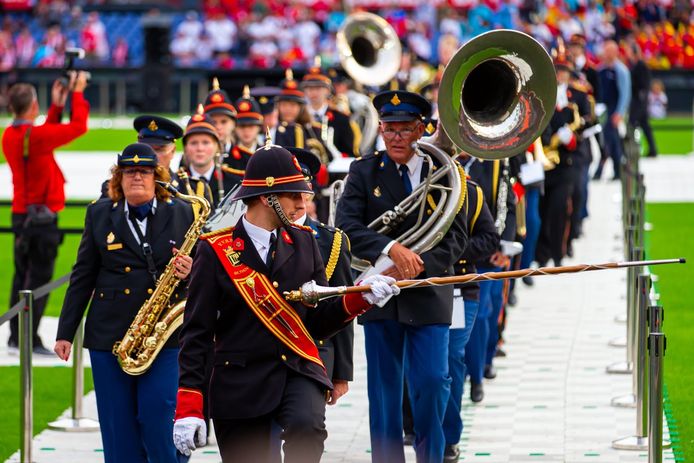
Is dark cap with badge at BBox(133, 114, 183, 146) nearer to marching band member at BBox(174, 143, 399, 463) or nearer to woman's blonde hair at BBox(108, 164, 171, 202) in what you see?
woman's blonde hair at BBox(108, 164, 171, 202)

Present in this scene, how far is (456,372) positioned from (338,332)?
2666 millimetres

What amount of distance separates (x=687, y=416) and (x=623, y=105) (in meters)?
14.7

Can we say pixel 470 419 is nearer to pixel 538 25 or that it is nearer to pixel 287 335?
pixel 287 335

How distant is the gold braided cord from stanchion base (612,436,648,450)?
3098 mm

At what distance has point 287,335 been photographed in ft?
22.4

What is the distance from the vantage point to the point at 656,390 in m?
7.71

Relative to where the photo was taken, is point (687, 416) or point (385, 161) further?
point (687, 416)

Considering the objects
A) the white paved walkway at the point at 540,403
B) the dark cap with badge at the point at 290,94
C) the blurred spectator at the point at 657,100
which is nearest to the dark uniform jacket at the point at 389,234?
the white paved walkway at the point at 540,403

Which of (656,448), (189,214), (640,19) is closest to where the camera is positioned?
(656,448)

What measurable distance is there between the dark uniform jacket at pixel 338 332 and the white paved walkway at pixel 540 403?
2.45 metres

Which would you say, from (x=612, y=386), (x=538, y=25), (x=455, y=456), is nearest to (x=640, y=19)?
(x=538, y=25)

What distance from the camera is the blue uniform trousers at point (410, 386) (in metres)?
8.53

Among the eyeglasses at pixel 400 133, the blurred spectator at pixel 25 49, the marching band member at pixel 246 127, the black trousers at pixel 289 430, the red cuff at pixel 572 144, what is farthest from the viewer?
the blurred spectator at pixel 25 49

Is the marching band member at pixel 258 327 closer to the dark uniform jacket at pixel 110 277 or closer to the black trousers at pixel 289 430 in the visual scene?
the black trousers at pixel 289 430
